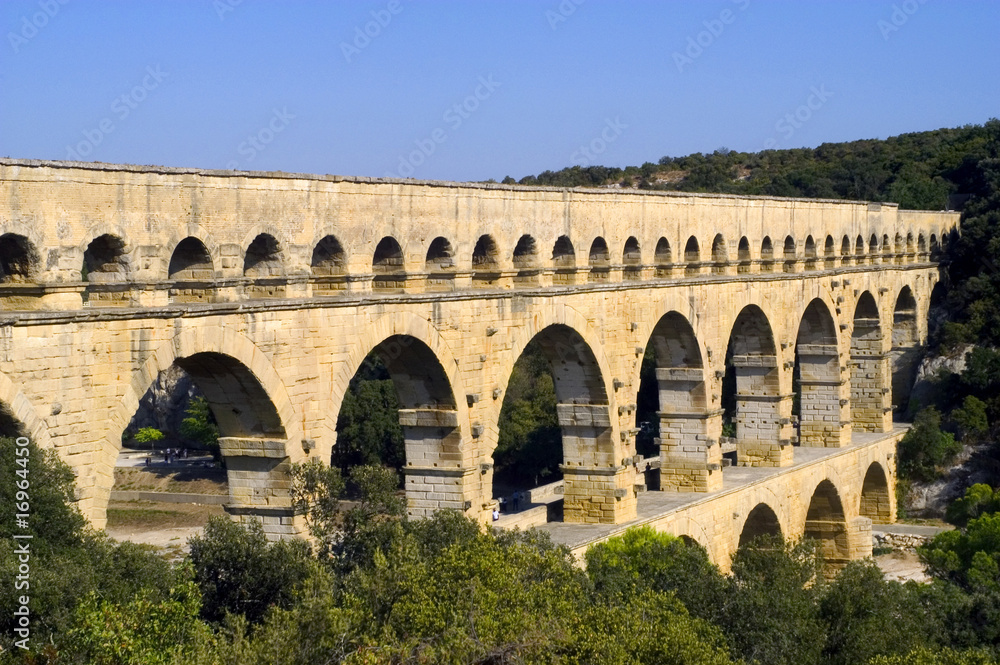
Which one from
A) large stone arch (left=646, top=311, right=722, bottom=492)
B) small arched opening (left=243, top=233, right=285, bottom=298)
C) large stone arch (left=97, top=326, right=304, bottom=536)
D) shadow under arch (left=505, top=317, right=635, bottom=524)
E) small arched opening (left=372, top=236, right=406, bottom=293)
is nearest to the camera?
large stone arch (left=97, top=326, right=304, bottom=536)

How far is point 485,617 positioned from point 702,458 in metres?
15.8

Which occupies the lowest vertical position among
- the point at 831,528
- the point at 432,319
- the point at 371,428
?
the point at 831,528

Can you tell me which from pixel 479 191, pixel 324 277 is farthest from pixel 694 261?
pixel 324 277

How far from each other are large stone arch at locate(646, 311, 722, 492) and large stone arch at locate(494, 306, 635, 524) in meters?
3.30

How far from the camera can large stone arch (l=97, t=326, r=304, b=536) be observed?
685 inches

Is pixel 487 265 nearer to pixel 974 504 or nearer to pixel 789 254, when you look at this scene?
pixel 789 254

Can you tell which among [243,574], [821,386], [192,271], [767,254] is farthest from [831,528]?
[192,271]

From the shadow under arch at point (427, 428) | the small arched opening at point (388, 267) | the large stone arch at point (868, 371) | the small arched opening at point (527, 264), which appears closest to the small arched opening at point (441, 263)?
the small arched opening at point (388, 267)

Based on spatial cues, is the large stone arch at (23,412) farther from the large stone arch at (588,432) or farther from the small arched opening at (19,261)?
the large stone arch at (588,432)

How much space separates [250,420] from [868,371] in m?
25.6

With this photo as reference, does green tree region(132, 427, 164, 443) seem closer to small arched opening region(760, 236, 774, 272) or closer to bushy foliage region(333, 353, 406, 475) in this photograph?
bushy foliage region(333, 353, 406, 475)

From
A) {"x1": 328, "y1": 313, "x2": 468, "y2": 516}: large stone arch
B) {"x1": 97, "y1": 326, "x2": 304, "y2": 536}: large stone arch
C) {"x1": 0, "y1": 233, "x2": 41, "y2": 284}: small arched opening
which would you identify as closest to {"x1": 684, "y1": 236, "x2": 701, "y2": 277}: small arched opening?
{"x1": 328, "y1": 313, "x2": 468, "y2": 516}: large stone arch

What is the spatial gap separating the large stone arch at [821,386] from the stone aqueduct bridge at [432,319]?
0.20 ft

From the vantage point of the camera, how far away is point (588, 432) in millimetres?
26281
